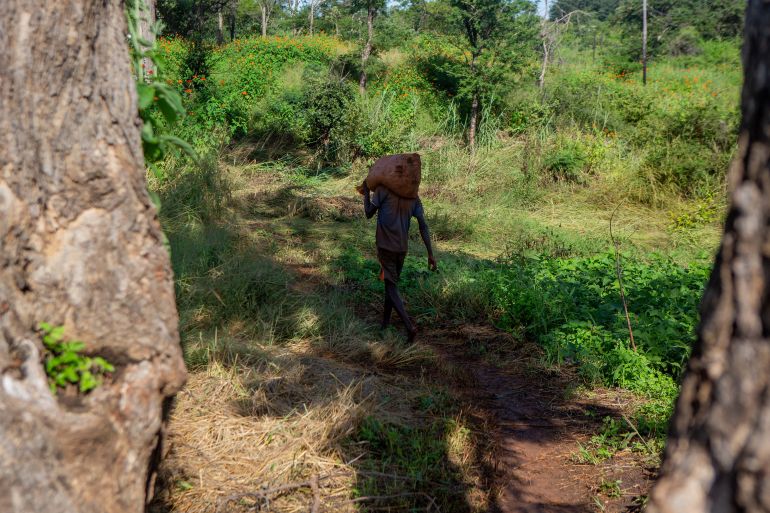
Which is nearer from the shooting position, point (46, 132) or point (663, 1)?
point (46, 132)

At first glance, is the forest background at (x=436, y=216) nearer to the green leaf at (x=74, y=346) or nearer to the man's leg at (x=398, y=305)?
the man's leg at (x=398, y=305)

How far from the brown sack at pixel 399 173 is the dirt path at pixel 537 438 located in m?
1.32

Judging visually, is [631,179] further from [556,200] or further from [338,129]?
[338,129]

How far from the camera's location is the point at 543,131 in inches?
527

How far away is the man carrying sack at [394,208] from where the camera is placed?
542 centimetres

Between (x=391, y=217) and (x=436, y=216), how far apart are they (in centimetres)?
446

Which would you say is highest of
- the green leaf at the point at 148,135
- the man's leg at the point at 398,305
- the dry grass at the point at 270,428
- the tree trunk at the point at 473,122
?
the tree trunk at the point at 473,122

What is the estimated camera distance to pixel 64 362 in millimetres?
1768

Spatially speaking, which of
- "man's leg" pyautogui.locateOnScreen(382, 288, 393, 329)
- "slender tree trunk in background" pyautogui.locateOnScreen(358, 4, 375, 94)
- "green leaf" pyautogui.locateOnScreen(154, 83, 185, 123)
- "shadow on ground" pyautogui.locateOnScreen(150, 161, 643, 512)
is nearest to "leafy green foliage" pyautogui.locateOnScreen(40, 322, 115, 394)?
"green leaf" pyautogui.locateOnScreen(154, 83, 185, 123)

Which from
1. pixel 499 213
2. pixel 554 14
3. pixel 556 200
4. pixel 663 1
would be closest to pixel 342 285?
pixel 499 213

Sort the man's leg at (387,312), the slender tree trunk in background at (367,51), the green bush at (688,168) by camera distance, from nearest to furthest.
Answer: the man's leg at (387,312), the green bush at (688,168), the slender tree trunk in background at (367,51)

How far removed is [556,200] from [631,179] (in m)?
1.30

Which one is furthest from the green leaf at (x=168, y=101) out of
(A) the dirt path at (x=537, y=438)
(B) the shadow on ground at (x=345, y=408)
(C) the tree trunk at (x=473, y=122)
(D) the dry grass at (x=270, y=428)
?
(C) the tree trunk at (x=473, y=122)

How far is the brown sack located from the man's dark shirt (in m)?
0.07
